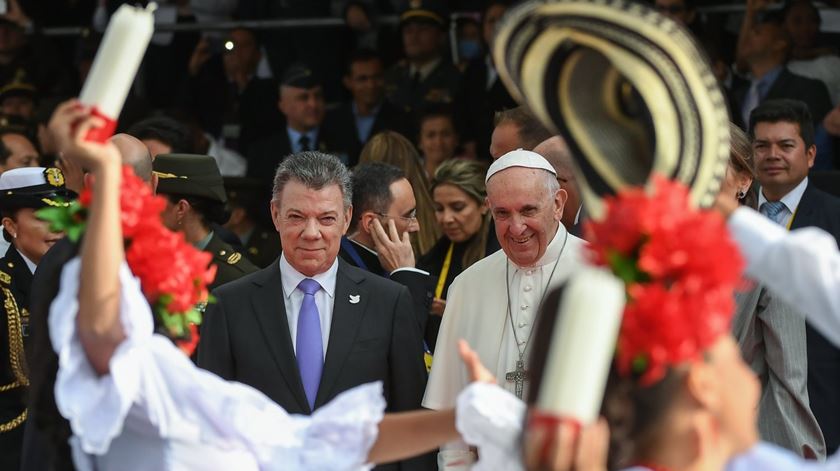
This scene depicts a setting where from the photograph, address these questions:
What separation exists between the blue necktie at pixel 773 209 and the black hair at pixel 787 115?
35 cm

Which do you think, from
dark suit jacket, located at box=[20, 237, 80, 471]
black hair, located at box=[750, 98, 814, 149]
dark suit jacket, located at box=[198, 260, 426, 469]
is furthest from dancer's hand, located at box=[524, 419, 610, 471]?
black hair, located at box=[750, 98, 814, 149]

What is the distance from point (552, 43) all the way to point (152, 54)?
7814 mm

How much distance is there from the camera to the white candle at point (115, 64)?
3.54 m

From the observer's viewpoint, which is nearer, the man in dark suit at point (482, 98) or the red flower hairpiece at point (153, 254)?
the red flower hairpiece at point (153, 254)

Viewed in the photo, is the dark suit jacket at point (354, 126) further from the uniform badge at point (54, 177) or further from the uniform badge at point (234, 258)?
the uniform badge at point (54, 177)

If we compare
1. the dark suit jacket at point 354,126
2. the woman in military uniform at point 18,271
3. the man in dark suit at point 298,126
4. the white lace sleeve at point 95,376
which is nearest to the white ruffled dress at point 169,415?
the white lace sleeve at point 95,376

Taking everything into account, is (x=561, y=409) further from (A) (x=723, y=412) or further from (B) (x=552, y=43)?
(B) (x=552, y=43)

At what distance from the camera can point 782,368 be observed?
5.86 meters

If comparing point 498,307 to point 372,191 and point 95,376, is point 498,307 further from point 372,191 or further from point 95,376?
point 95,376

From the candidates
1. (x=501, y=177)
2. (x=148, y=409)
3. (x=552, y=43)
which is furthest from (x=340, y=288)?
(x=552, y=43)

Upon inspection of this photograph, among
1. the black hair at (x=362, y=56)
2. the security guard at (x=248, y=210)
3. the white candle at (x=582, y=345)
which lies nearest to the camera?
the white candle at (x=582, y=345)

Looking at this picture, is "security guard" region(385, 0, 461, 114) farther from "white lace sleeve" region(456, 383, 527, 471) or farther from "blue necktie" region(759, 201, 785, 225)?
"white lace sleeve" region(456, 383, 527, 471)

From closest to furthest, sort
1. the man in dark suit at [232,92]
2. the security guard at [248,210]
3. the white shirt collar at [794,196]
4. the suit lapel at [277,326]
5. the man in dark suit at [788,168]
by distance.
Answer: the suit lapel at [277,326]
the man in dark suit at [788,168]
the white shirt collar at [794,196]
the security guard at [248,210]
the man in dark suit at [232,92]

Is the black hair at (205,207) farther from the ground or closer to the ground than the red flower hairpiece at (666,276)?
farther from the ground
